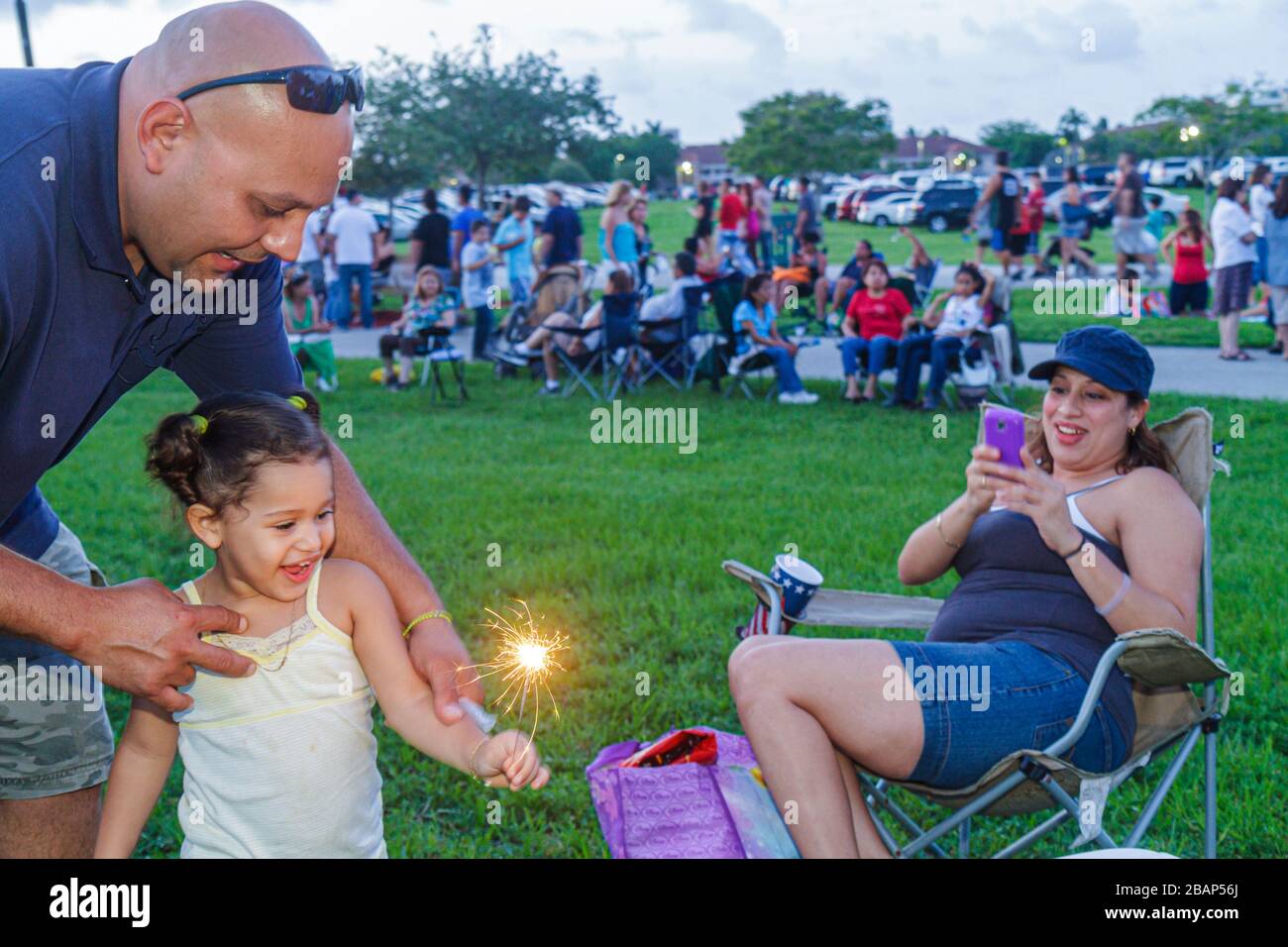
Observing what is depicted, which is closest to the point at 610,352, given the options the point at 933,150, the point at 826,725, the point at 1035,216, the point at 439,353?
the point at 439,353

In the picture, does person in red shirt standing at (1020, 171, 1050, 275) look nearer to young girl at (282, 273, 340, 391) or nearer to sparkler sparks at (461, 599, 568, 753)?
young girl at (282, 273, 340, 391)

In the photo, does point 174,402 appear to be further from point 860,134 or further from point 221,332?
point 860,134

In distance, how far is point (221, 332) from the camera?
2818mm

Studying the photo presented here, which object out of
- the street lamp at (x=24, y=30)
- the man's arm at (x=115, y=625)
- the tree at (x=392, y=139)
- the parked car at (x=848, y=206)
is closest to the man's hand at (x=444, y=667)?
the man's arm at (x=115, y=625)

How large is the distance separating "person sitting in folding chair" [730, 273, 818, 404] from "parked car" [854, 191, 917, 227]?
31972 mm

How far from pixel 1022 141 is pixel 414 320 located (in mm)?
67162

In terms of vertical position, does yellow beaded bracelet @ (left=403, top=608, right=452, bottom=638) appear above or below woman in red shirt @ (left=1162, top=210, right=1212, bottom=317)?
below

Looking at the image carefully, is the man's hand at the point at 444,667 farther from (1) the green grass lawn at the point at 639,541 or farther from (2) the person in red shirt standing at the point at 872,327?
(2) the person in red shirt standing at the point at 872,327

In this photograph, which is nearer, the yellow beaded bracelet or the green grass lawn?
the yellow beaded bracelet

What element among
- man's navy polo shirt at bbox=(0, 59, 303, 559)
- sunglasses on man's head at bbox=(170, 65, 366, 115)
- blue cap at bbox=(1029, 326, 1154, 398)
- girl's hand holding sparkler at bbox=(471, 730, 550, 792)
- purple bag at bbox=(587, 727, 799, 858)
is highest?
sunglasses on man's head at bbox=(170, 65, 366, 115)

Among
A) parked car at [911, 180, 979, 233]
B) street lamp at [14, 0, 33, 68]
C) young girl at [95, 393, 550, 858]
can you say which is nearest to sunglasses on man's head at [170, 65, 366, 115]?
young girl at [95, 393, 550, 858]

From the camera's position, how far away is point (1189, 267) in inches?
656

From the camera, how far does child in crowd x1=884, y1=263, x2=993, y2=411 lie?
37.6ft

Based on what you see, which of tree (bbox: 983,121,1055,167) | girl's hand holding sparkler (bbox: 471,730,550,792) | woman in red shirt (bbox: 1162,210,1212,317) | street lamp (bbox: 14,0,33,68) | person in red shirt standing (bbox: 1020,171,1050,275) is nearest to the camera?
girl's hand holding sparkler (bbox: 471,730,550,792)
